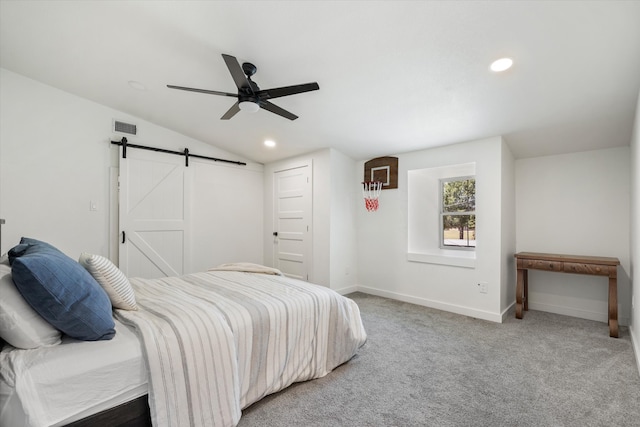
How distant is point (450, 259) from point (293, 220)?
2.55 metres

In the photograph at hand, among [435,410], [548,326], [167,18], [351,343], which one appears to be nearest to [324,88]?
[167,18]

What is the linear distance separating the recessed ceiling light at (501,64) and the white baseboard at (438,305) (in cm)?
265

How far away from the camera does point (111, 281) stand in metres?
1.71

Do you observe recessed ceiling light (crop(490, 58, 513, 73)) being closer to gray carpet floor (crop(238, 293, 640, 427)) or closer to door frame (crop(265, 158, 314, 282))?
gray carpet floor (crop(238, 293, 640, 427))

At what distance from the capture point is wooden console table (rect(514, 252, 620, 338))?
2.93 meters

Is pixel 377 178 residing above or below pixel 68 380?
above

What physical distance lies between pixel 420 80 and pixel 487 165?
1.59m

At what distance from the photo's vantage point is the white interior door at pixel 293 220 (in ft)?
15.6

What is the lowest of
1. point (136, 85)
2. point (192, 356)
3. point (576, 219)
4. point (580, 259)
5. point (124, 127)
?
point (192, 356)

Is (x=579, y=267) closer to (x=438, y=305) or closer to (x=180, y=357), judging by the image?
(x=438, y=305)

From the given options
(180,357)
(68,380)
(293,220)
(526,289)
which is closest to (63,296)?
(68,380)

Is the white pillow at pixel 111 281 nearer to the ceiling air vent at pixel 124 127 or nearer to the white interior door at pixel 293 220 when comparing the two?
the ceiling air vent at pixel 124 127

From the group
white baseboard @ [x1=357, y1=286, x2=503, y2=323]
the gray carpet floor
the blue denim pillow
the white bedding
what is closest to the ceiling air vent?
the white bedding

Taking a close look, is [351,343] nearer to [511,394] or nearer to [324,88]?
[511,394]
